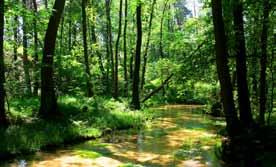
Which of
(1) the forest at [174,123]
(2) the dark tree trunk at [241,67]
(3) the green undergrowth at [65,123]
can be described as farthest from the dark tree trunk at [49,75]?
(2) the dark tree trunk at [241,67]

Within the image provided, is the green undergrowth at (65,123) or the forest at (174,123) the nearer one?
the forest at (174,123)

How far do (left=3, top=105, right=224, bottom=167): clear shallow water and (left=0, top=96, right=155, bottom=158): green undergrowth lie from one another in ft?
1.56

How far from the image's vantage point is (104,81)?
115ft

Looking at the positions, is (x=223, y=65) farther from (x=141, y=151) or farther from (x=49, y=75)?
(x=49, y=75)

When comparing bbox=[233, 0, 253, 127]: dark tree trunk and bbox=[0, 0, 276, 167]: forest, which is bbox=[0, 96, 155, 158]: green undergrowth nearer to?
bbox=[0, 0, 276, 167]: forest

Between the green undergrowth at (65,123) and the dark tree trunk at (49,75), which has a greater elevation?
the dark tree trunk at (49,75)

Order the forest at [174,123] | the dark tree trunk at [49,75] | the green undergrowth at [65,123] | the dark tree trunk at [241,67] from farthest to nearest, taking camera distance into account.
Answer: the dark tree trunk at [49,75] → the dark tree trunk at [241,67] → the green undergrowth at [65,123] → the forest at [174,123]

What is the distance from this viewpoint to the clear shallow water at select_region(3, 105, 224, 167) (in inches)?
456

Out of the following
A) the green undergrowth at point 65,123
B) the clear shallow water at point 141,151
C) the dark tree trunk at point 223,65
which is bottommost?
the clear shallow water at point 141,151

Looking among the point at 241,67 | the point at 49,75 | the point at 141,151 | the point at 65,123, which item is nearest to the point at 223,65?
the point at 241,67

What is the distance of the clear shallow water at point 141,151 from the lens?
11.6 metres

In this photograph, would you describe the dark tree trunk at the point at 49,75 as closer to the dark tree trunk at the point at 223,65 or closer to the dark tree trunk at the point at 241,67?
the dark tree trunk at the point at 241,67

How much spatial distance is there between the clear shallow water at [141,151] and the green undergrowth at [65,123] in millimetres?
476

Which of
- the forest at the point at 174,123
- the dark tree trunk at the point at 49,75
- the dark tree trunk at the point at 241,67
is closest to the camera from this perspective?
the forest at the point at 174,123
